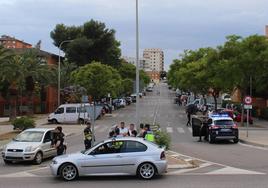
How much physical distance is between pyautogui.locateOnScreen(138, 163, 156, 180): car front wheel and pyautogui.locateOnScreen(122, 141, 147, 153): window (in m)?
0.49

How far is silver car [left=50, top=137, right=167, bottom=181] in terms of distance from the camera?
16.5 metres

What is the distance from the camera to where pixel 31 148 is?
21906 millimetres

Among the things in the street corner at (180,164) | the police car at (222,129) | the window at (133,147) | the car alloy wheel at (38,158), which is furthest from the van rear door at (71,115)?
the window at (133,147)

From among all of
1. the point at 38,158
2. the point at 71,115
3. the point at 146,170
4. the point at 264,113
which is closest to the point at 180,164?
the point at 146,170

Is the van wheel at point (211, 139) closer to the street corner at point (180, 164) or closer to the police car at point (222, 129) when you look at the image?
the police car at point (222, 129)

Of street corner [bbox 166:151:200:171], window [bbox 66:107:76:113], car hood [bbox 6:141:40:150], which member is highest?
window [bbox 66:107:76:113]

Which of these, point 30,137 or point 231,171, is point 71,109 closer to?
point 30,137

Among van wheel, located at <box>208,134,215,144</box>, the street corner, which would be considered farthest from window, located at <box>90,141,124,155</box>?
van wheel, located at <box>208,134,215,144</box>

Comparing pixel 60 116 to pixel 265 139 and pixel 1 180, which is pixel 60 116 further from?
pixel 1 180

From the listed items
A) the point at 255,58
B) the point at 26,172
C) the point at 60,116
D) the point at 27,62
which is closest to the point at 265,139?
the point at 255,58

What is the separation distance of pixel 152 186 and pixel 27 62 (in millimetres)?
44301

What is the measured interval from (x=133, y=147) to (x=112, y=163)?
857mm

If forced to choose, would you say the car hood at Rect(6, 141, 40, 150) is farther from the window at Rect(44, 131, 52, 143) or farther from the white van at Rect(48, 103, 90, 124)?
the white van at Rect(48, 103, 90, 124)

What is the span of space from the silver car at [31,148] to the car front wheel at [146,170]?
22.2ft
